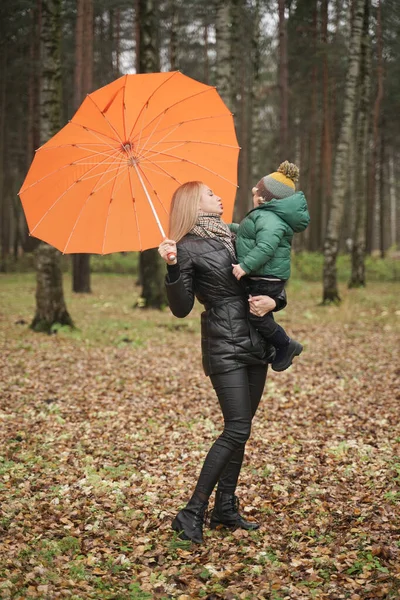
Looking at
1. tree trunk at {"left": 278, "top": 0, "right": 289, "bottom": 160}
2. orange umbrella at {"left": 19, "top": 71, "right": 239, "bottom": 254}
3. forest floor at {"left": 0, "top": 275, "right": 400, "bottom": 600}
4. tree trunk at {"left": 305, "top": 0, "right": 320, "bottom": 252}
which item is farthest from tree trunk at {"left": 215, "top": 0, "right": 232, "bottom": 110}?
orange umbrella at {"left": 19, "top": 71, "right": 239, "bottom": 254}

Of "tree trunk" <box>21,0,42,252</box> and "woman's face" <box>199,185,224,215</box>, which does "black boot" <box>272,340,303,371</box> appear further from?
"tree trunk" <box>21,0,42,252</box>

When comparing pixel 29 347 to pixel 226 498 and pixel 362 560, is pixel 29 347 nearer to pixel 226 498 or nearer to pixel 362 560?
pixel 226 498

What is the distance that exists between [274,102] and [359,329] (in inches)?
988

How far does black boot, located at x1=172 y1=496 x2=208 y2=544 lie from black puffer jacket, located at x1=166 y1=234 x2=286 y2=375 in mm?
921

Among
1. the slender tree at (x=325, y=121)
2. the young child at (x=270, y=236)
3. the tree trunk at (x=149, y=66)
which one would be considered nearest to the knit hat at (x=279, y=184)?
the young child at (x=270, y=236)

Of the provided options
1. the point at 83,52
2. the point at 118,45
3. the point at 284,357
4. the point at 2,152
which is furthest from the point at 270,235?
the point at 118,45

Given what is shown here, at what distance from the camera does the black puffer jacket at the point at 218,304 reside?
13.1 ft

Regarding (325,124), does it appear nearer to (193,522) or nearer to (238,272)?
(238,272)

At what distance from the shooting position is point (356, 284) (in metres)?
20.3

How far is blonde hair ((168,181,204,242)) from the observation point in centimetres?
404

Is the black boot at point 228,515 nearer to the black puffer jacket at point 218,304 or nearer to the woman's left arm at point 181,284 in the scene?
the black puffer jacket at point 218,304

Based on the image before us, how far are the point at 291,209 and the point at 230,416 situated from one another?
1433 mm

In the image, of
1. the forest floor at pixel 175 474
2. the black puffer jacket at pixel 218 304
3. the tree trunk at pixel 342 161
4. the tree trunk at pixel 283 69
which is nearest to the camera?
the forest floor at pixel 175 474

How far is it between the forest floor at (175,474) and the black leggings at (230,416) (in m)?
0.51
